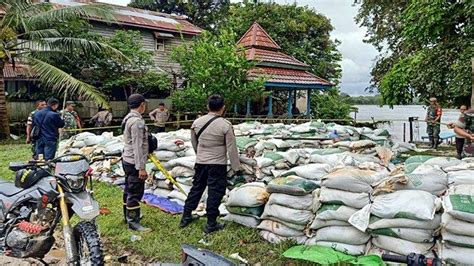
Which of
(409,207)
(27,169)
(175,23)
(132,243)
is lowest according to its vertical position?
(132,243)

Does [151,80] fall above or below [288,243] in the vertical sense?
above

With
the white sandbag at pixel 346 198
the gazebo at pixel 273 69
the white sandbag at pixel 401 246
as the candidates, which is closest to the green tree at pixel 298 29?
the gazebo at pixel 273 69

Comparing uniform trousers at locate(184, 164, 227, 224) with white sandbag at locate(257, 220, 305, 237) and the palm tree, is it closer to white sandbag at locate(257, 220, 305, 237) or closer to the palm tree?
white sandbag at locate(257, 220, 305, 237)

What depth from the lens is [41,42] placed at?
1377cm

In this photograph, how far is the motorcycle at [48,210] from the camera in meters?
3.11

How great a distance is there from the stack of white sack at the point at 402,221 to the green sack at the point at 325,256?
16cm

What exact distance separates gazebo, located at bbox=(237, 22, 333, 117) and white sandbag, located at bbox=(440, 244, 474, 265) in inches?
524

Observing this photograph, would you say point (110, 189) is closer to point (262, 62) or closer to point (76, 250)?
point (76, 250)

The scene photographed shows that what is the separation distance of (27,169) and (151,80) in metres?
14.7

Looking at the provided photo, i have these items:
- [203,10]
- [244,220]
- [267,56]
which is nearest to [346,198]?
[244,220]

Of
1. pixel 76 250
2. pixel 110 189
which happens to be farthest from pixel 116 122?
pixel 76 250

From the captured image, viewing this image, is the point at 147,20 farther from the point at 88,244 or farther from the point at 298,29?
the point at 88,244

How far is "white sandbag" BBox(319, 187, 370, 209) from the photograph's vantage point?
3.79 metres

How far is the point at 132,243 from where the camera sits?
4.40 m
